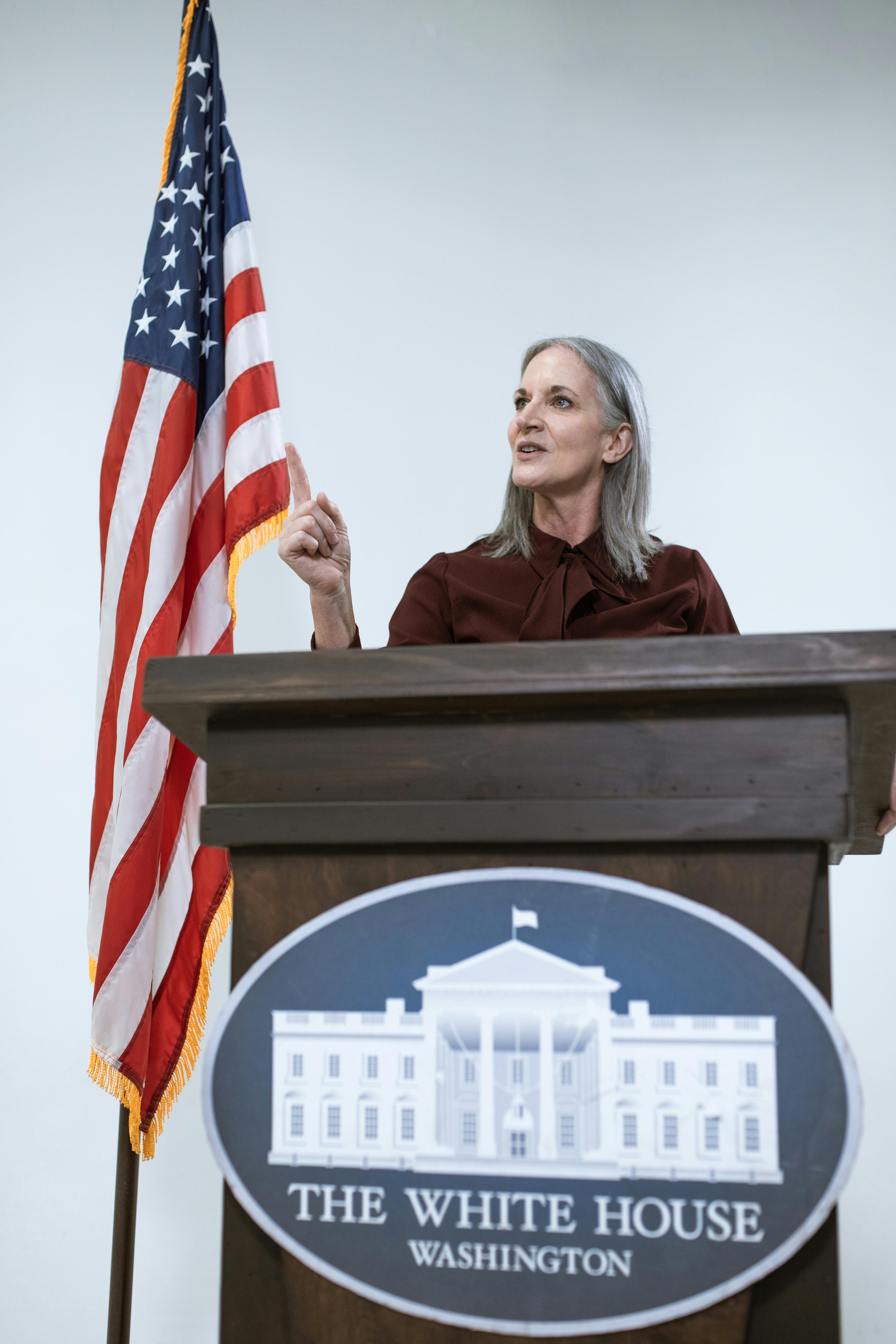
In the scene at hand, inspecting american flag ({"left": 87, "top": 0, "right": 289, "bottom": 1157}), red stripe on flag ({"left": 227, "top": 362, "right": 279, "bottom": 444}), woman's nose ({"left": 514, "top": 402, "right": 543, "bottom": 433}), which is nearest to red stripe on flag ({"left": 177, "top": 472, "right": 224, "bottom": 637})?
american flag ({"left": 87, "top": 0, "right": 289, "bottom": 1157})

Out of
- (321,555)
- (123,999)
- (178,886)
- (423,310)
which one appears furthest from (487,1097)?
(423,310)

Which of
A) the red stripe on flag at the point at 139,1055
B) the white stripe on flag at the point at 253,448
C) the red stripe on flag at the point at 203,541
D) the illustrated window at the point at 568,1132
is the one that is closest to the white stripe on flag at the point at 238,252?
the white stripe on flag at the point at 253,448

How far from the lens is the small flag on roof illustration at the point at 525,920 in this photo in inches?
28.5

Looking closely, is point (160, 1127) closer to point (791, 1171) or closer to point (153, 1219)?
point (153, 1219)

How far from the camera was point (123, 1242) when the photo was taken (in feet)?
5.16

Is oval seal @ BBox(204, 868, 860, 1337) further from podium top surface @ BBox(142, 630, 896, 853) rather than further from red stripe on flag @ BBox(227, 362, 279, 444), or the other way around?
red stripe on flag @ BBox(227, 362, 279, 444)

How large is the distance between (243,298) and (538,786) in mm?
1531

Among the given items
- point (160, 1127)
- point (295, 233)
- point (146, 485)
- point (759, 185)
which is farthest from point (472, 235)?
point (160, 1127)

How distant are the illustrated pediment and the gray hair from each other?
3.22ft

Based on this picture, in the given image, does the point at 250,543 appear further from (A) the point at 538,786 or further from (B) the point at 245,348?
(A) the point at 538,786

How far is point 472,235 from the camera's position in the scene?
2467mm

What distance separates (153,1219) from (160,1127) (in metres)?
0.53

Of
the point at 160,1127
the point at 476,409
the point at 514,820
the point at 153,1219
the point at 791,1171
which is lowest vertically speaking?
the point at 153,1219

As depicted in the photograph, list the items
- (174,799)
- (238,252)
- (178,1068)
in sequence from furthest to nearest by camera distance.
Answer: (238,252) → (174,799) → (178,1068)
